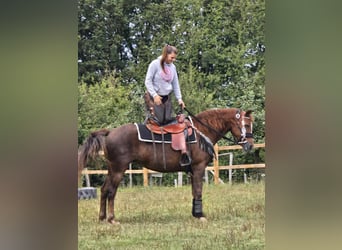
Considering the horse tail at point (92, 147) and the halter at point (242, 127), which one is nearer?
the horse tail at point (92, 147)

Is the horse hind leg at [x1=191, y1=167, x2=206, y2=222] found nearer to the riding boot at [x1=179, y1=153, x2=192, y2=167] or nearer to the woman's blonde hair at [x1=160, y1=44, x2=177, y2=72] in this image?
the riding boot at [x1=179, y1=153, x2=192, y2=167]

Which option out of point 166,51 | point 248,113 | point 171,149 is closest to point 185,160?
point 171,149

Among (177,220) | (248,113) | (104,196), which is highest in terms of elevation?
(248,113)

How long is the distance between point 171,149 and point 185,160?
0.12 m

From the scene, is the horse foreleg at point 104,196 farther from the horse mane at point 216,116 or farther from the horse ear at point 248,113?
the horse ear at point 248,113

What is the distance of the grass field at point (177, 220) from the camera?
287 centimetres

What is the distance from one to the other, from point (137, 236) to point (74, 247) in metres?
0.43

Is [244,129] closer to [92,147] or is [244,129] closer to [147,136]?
[147,136]

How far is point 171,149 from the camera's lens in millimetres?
3000

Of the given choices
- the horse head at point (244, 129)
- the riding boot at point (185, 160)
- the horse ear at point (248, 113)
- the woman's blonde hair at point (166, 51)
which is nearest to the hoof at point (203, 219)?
the riding boot at point (185, 160)

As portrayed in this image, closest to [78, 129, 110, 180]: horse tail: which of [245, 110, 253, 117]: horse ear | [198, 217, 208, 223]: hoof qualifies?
[198, 217, 208, 223]: hoof

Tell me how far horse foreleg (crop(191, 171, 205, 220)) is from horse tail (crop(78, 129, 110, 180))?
62cm
